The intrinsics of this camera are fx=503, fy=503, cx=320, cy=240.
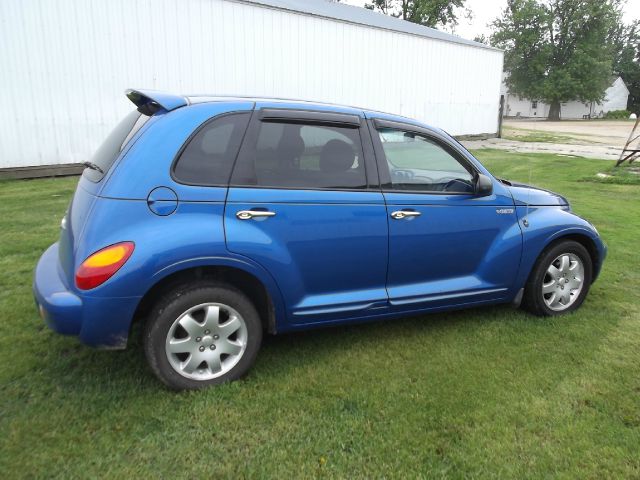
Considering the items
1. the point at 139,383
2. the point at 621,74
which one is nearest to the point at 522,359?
the point at 139,383

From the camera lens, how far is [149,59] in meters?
12.2

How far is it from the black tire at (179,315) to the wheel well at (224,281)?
6 centimetres

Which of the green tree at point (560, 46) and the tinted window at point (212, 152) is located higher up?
the green tree at point (560, 46)

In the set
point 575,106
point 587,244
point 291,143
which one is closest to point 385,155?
point 291,143

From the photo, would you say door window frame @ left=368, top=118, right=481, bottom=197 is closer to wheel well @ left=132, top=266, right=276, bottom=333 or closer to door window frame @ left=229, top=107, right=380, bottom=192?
door window frame @ left=229, top=107, right=380, bottom=192

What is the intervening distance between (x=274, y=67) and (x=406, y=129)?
1184cm

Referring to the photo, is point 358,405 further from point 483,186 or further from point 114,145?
point 114,145

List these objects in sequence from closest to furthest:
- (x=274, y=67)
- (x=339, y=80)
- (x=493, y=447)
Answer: (x=493, y=447) < (x=274, y=67) < (x=339, y=80)

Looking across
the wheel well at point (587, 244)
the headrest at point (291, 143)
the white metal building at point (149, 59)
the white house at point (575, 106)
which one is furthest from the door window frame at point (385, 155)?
the white house at point (575, 106)

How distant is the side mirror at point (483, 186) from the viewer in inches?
143

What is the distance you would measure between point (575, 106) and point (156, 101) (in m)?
73.3

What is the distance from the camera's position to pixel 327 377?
3.20 meters

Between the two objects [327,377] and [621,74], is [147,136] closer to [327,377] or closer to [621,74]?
[327,377]

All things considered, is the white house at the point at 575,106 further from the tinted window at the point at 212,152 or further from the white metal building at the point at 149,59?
the tinted window at the point at 212,152
